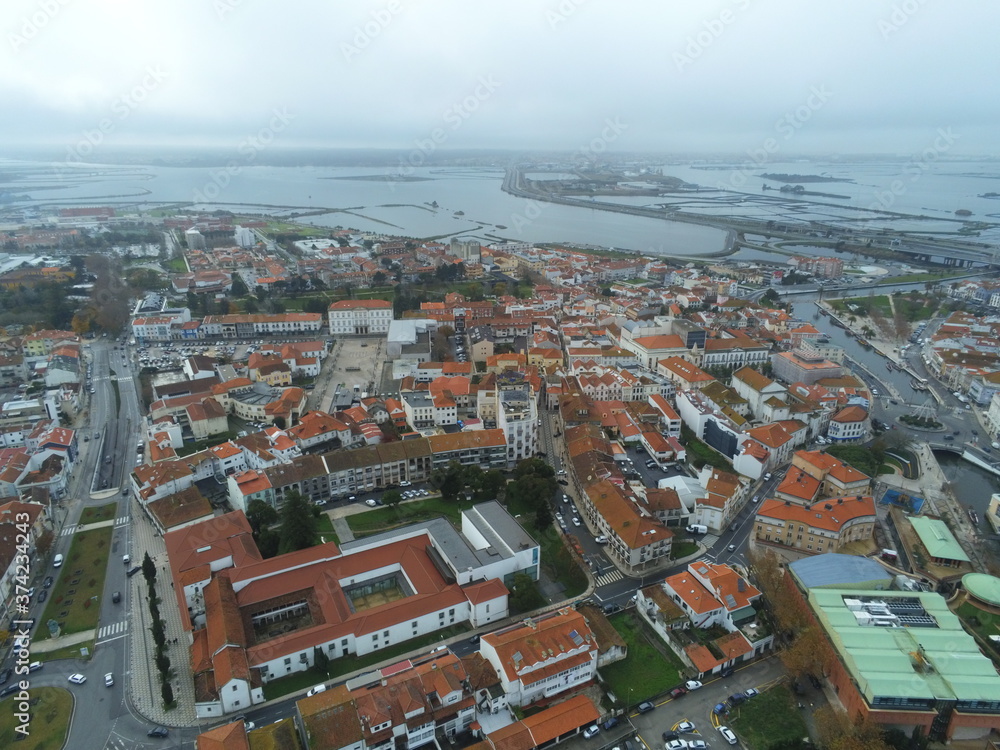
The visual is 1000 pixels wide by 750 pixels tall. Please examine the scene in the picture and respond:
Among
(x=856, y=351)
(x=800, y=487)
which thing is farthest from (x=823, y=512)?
(x=856, y=351)

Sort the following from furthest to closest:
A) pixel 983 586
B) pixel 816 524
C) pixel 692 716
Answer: pixel 816 524, pixel 983 586, pixel 692 716

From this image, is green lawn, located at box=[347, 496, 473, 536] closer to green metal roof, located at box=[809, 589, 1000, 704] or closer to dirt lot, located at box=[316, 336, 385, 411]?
dirt lot, located at box=[316, 336, 385, 411]

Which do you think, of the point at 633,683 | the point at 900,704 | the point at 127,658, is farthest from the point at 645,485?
the point at 127,658

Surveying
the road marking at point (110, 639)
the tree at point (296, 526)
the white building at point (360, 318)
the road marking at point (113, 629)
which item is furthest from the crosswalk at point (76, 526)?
the white building at point (360, 318)

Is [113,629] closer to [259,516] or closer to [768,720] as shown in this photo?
[259,516]

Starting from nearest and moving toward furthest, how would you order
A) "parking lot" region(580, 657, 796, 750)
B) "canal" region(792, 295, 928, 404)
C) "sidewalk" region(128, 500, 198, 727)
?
"parking lot" region(580, 657, 796, 750) → "sidewalk" region(128, 500, 198, 727) → "canal" region(792, 295, 928, 404)

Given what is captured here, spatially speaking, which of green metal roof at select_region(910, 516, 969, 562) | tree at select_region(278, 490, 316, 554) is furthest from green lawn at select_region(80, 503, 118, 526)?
green metal roof at select_region(910, 516, 969, 562)
